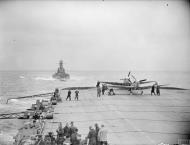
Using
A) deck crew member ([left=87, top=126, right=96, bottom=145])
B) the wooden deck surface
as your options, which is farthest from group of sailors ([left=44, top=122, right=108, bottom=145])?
the wooden deck surface

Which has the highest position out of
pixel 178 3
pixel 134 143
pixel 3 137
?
pixel 178 3

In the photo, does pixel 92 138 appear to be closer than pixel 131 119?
Yes

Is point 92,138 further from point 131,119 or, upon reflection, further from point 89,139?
point 131,119

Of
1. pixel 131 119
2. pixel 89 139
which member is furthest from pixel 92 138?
pixel 131 119

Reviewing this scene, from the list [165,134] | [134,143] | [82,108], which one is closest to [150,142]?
[134,143]

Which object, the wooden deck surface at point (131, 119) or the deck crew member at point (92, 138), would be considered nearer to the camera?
the deck crew member at point (92, 138)

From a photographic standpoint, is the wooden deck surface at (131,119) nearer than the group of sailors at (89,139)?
No

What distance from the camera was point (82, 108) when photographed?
791 inches

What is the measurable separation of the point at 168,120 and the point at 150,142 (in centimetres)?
460

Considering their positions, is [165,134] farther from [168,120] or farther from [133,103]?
[133,103]

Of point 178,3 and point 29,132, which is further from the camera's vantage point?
point 178,3

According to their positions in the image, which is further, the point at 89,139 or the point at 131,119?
the point at 131,119

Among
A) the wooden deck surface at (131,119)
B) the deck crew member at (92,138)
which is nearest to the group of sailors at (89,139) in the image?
the deck crew member at (92,138)

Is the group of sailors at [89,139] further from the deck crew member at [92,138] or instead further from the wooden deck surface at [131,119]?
the wooden deck surface at [131,119]
